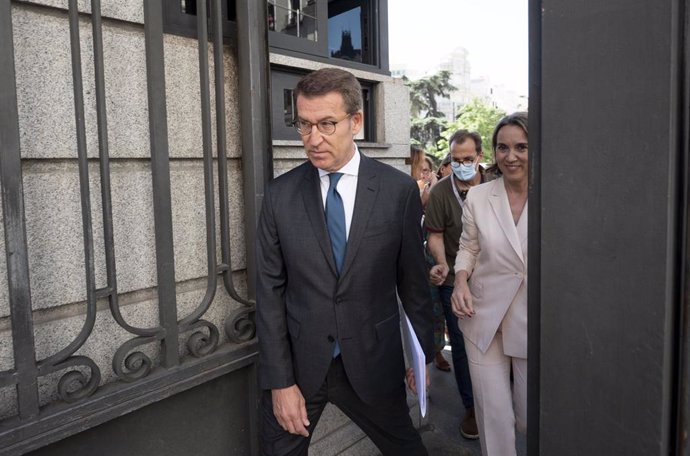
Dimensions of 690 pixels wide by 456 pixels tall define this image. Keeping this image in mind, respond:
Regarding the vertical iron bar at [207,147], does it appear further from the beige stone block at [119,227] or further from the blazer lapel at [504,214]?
the blazer lapel at [504,214]

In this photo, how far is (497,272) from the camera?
2.76 m

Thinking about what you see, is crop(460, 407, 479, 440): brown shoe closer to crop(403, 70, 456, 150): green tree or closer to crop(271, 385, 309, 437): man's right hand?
crop(271, 385, 309, 437): man's right hand

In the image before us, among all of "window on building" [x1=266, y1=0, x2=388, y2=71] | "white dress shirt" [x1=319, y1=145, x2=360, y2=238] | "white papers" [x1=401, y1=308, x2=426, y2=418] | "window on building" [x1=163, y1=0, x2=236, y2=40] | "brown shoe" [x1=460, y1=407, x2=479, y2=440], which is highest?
"window on building" [x1=266, y1=0, x2=388, y2=71]

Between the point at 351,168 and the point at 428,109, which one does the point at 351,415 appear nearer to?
the point at 351,168

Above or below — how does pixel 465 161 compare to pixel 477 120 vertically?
below

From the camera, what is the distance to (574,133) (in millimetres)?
983

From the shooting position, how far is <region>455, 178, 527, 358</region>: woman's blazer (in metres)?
2.69

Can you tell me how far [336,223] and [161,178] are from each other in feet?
2.68

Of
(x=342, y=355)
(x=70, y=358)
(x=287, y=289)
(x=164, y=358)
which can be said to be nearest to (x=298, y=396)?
(x=342, y=355)

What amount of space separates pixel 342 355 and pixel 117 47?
164 cm

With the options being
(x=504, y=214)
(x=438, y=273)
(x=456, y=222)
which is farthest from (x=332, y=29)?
(x=504, y=214)

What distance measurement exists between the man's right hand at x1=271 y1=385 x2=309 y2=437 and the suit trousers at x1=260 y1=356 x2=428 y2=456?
0.26 ft

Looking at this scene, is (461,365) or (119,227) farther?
(461,365)

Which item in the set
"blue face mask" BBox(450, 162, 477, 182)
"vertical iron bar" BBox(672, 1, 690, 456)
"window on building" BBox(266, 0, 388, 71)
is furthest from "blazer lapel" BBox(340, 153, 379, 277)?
"blue face mask" BBox(450, 162, 477, 182)
